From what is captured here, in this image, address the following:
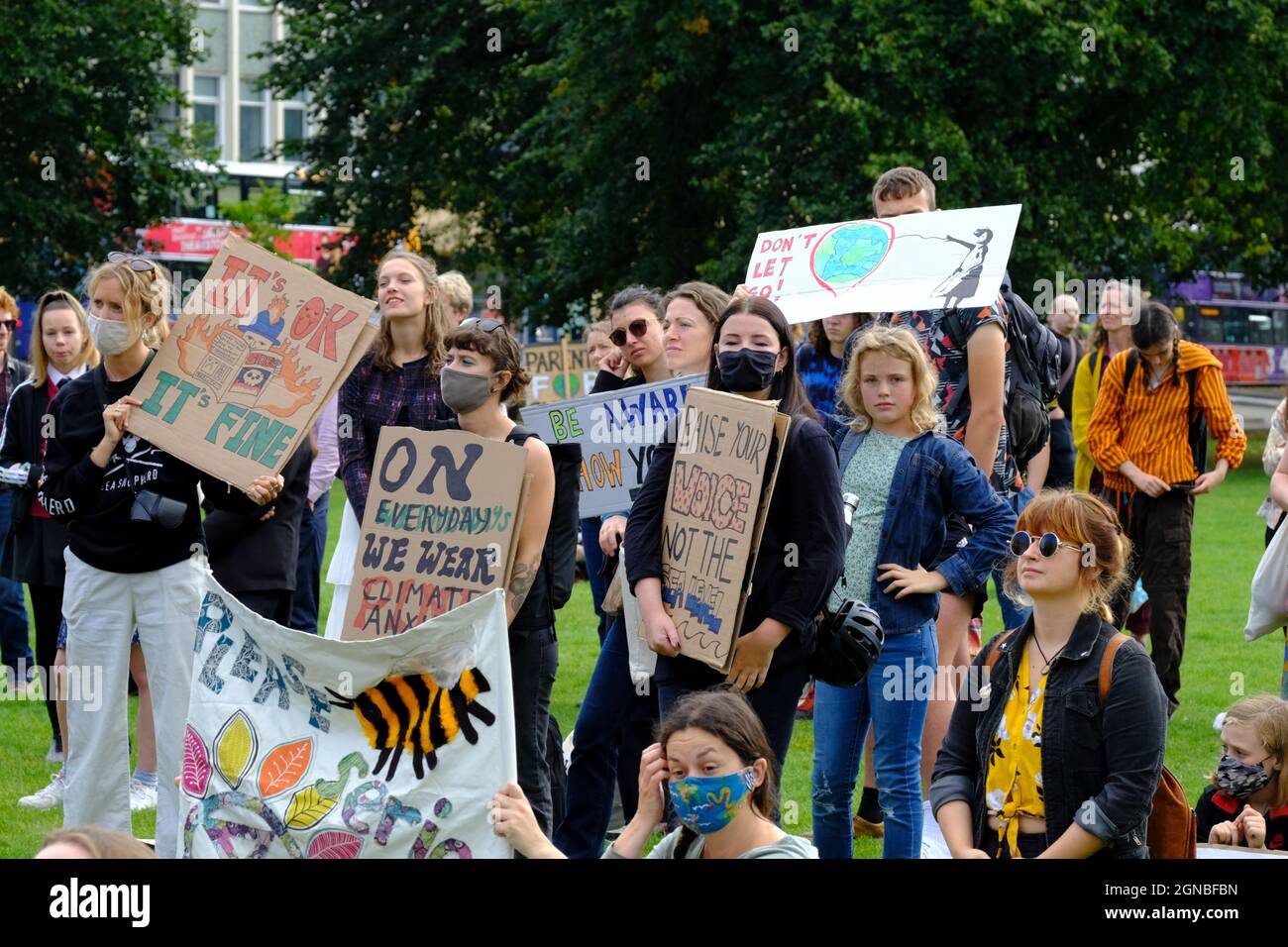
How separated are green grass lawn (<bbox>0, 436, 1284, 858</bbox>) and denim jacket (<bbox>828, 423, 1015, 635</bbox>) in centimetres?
126

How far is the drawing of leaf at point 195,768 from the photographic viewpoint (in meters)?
5.06

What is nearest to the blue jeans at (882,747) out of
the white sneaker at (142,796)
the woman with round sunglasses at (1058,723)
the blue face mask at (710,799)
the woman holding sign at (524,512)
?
the woman with round sunglasses at (1058,723)

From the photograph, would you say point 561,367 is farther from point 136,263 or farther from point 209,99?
point 209,99

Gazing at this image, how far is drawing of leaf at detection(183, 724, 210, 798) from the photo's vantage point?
5.06 meters

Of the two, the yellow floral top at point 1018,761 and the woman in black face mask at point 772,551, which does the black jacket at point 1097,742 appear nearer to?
the yellow floral top at point 1018,761

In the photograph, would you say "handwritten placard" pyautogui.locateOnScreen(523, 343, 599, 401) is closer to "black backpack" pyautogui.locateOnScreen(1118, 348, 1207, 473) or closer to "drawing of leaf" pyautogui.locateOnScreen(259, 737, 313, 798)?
"black backpack" pyautogui.locateOnScreen(1118, 348, 1207, 473)

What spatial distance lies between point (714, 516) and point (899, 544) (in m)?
0.96

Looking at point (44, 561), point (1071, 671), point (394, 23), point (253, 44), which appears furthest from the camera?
point (253, 44)

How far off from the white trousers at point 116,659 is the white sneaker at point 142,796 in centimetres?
104

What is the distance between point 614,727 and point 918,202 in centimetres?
250

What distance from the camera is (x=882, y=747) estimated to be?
5.76 m
